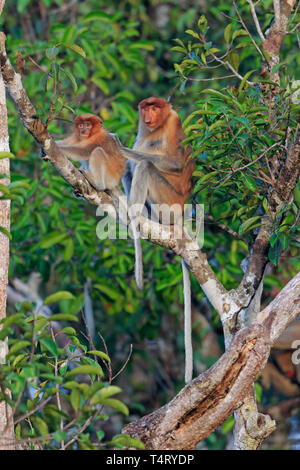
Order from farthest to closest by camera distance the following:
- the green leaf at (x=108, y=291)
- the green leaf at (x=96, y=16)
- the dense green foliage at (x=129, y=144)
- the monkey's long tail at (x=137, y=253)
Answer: the green leaf at (x=96, y=16), the green leaf at (x=108, y=291), the monkey's long tail at (x=137, y=253), the dense green foliage at (x=129, y=144)

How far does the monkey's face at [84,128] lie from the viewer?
424 centimetres

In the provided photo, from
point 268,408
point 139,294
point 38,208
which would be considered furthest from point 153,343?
point 38,208

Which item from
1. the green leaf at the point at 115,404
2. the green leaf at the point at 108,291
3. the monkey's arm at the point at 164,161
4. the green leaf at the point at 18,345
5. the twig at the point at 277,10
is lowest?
the green leaf at the point at 108,291

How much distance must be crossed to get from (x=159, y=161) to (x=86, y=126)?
21.2 inches

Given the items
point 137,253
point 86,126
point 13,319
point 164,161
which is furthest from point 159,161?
point 13,319

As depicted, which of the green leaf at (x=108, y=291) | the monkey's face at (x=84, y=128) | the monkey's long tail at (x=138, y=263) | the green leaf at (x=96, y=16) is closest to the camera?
the monkey's long tail at (x=138, y=263)

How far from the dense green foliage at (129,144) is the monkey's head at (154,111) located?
0.82 feet

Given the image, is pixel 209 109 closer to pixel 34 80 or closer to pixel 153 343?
pixel 34 80

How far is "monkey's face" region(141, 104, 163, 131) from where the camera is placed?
4348 mm

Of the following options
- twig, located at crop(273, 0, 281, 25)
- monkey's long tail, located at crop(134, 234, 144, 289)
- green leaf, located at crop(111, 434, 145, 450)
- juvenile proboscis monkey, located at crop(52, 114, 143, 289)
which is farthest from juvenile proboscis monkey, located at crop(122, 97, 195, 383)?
green leaf, located at crop(111, 434, 145, 450)

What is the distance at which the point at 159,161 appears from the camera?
450 centimetres

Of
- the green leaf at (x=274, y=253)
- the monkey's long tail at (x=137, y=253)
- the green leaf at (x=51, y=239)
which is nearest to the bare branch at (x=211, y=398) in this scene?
the green leaf at (x=274, y=253)

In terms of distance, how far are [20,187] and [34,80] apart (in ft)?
10.3

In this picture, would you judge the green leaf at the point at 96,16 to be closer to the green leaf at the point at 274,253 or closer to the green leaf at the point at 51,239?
the green leaf at the point at 51,239
